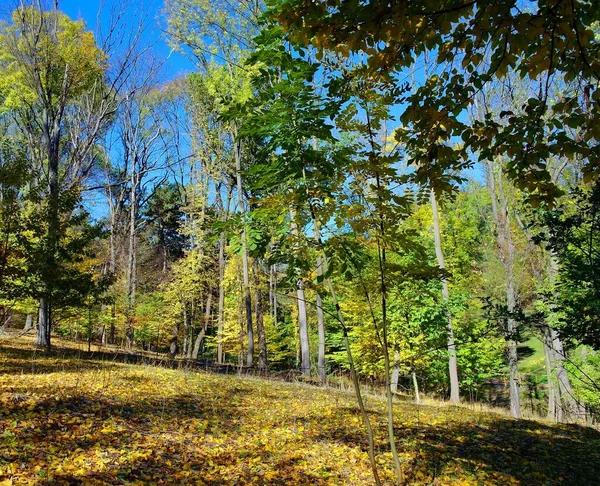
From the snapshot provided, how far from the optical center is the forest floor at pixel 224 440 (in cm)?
360

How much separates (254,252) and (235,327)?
735 inches

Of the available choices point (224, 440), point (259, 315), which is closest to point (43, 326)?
point (224, 440)

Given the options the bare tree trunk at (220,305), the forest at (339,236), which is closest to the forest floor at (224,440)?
the forest at (339,236)

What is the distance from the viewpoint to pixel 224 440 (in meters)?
4.68

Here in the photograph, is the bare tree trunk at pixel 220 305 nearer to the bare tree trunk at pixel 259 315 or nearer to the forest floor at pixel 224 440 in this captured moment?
the bare tree trunk at pixel 259 315

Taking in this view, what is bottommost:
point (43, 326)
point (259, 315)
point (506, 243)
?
point (259, 315)

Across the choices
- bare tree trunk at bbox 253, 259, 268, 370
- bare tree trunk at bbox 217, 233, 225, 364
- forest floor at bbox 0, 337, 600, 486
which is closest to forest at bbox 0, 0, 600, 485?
forest floor at bbox 0, 337, 600, 486

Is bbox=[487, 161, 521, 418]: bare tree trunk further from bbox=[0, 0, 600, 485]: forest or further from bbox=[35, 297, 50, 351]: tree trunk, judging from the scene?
bbox=[35, 297, 50, 351]: tree trunk

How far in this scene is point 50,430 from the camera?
400 cm

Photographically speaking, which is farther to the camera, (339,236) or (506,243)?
(506,243)

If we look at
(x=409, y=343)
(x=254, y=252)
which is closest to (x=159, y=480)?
(x=254, y=252)

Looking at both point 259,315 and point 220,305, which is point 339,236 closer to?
point 259,315

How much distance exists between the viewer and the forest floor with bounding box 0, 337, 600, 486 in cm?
360

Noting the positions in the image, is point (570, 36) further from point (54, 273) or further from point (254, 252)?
point (54, 273)
